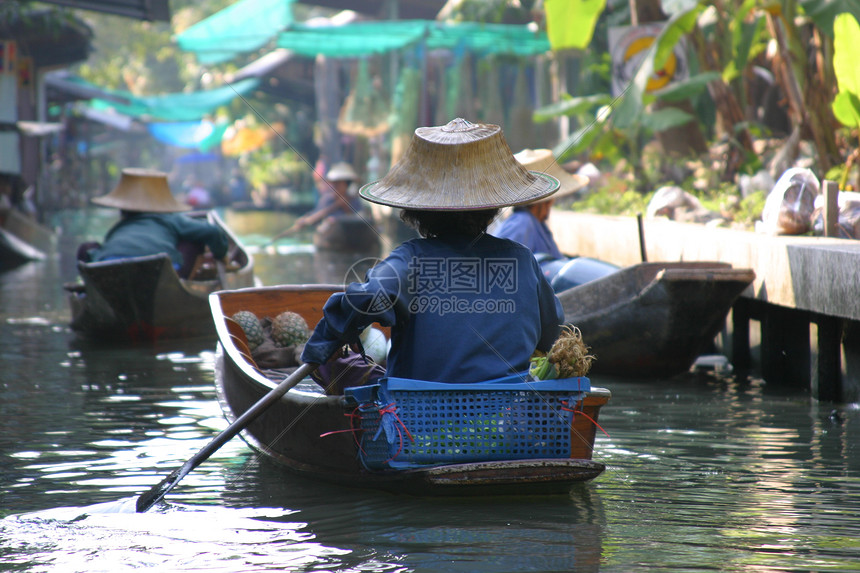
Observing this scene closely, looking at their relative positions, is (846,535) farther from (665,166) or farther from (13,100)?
(13,100)

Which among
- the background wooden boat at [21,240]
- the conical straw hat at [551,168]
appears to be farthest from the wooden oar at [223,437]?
the background wooden boat at [21,240]

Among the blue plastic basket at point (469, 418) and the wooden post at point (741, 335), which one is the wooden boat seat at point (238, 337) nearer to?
the blue plastic basket at point (469, 418)

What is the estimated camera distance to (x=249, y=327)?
5.41m

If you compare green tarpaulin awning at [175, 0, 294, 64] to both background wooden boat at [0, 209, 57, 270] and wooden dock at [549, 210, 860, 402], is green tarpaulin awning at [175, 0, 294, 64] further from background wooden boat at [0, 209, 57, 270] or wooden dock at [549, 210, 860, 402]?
wooden dock at [549, 210, 860, 402]

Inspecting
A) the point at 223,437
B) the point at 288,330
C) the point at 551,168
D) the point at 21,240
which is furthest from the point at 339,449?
the point at 21,240

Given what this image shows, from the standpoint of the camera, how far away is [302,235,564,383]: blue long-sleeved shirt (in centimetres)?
338

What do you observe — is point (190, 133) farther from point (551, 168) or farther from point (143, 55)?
point (551, 168)

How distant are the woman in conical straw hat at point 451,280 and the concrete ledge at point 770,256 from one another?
2317 millimetres

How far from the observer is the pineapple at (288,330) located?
17.9 feet

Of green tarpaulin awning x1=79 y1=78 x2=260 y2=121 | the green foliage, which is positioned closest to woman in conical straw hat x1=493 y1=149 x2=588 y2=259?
green tarpaulin awning x1=79 y1=78 x2=260 y2=121

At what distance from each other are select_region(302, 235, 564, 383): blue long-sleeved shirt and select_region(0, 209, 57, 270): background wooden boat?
433 inches

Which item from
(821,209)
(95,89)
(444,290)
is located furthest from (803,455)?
(95,89)

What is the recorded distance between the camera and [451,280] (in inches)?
135

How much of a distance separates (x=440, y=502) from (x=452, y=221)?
Answer: 39.8 inches
